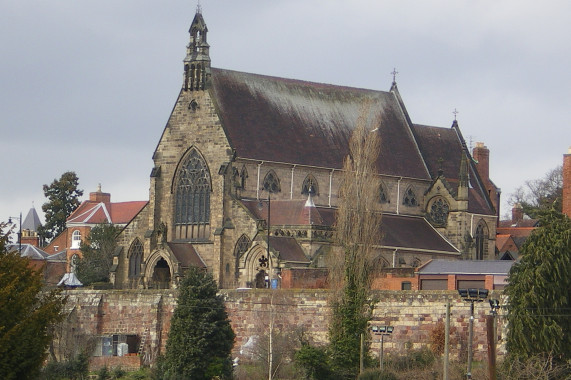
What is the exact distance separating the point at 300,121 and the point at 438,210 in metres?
11.3

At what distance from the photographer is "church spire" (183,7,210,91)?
304 feet

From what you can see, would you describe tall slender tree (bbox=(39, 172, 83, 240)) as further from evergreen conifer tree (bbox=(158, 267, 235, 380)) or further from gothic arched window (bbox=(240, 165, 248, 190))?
evergreen conifer tree (bbox=(158, 267, 235, 380))

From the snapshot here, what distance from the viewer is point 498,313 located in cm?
6259

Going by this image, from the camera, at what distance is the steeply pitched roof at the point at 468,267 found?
241ft

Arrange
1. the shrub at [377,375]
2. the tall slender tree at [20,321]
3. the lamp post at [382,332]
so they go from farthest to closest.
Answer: the lamp post at [382,332] < the shrub at [377,375] < the tall slender tree at [20,321]

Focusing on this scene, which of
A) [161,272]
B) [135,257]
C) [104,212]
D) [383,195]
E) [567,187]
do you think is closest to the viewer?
[567,187]

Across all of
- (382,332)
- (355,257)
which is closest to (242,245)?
(355,257)

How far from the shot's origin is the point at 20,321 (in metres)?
49.4

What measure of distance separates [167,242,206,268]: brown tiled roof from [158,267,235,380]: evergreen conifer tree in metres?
21.0

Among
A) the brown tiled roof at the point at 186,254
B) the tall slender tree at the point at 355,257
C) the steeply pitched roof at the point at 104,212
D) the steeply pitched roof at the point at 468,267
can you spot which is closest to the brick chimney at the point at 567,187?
the steeply pitched roof at the point at 468,267

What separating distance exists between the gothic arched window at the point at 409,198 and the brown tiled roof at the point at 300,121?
3.40ft

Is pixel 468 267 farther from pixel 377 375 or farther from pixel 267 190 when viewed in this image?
pixel 267 190

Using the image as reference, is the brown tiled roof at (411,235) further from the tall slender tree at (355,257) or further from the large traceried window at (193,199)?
the large traceried window at (193,199)

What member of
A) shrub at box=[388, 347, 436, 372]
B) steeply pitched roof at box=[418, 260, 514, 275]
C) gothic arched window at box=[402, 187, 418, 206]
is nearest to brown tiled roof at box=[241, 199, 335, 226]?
gothic arched window at box=[402, 187, 418, 206]
